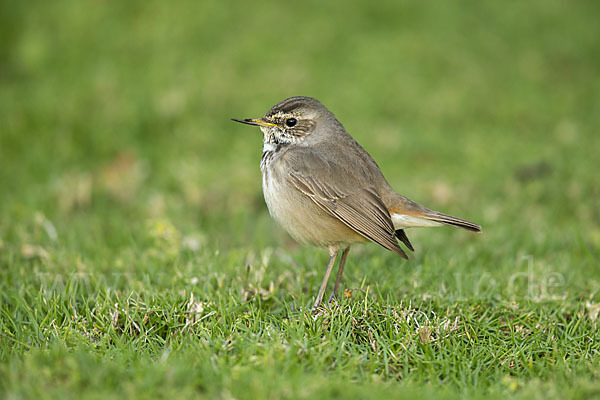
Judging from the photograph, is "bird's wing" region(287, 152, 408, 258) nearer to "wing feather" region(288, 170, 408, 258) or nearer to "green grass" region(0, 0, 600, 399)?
"wing feather" region(288, 170, 408, 258)

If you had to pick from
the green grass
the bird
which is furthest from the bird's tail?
the green grass

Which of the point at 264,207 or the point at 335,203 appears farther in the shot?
the point at 264,207

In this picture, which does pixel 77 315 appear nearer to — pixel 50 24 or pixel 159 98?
pixel 159 98

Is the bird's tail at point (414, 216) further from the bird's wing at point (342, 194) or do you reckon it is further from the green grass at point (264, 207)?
the green grass at point (264, 207)

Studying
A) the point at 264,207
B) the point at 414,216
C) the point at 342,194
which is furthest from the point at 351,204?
the point at 264,207

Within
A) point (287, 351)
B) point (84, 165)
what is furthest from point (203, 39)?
point (287, 351)

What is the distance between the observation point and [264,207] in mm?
7734

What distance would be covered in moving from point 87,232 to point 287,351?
364cm

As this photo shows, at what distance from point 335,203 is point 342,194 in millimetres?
92

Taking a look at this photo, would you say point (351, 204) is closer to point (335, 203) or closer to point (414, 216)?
point (335, 203)

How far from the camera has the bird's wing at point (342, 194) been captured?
4816 millimetres

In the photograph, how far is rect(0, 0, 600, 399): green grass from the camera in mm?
3793

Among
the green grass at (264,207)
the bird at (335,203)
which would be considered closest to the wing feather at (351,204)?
the bird at (335,203)

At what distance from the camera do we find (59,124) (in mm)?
8789
